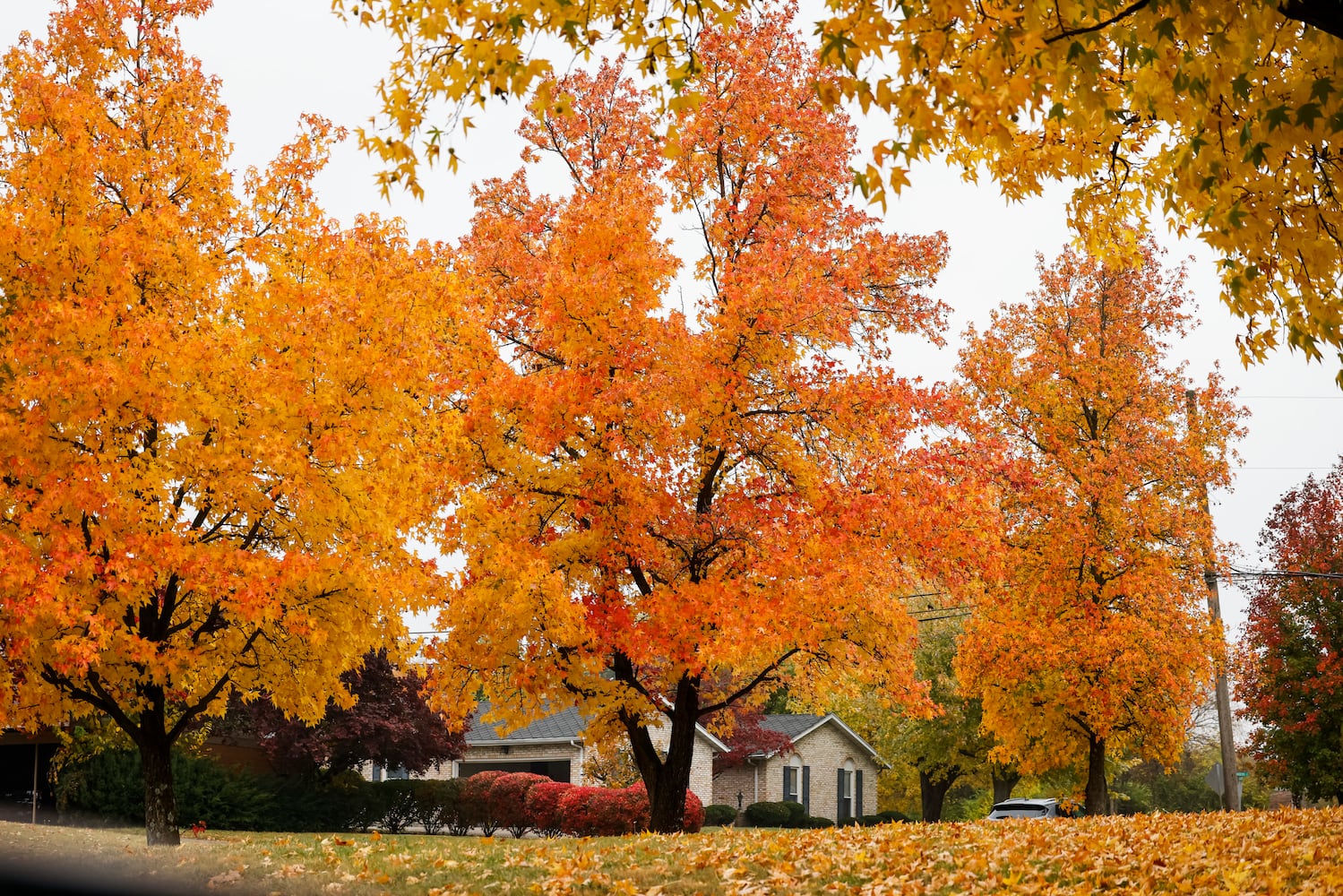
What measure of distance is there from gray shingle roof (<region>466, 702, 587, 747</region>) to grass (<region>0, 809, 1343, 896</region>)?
26331mm

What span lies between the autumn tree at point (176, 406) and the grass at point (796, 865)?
3061 mm

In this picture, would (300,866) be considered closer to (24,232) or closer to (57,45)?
(24,232)

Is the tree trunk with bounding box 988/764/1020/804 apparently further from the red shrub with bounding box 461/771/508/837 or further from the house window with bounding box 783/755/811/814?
the red shrub with bounding box 461/771/508/837

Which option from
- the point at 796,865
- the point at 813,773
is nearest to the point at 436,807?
the point at 813,773

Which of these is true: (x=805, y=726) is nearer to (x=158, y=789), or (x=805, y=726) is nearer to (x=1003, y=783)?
(x=1003, y=783)

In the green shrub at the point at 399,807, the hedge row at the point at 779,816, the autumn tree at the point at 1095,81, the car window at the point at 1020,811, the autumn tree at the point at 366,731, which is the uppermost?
the autumn tree at the point at 1095,81

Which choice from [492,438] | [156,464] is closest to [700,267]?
[492,438]

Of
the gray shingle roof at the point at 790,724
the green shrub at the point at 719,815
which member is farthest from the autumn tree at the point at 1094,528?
the gray shingle roof at the point at 790,724

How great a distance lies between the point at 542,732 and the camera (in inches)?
1506

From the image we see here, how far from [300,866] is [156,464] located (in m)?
5.80

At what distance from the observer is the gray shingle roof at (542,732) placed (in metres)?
37.7

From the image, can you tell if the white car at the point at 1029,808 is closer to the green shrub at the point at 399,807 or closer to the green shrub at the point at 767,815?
the green shrub at the point at 767,815

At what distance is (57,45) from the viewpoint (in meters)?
15.2

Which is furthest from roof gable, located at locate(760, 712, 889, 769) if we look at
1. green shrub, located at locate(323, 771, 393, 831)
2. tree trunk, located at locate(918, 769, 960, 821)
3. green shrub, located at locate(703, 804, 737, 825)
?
green shrub, located at locate(323, 771, 393, 831)
